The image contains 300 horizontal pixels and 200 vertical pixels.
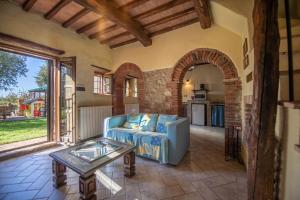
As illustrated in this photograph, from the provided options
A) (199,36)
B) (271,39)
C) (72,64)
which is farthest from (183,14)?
(72,64)

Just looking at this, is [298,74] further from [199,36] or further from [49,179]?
[49,179]

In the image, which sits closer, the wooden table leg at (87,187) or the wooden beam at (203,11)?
the wooden table leg at (87,187)

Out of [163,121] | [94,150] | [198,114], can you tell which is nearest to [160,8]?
[163,121]

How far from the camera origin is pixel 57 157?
6.23 feet

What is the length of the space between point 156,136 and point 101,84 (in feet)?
9.96

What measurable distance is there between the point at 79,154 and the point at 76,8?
8.95ft

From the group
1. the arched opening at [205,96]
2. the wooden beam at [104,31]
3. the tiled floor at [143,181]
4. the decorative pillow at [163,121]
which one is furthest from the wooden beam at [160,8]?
the arched opening at [205,96]

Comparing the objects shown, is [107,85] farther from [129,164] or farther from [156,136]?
[129,164]

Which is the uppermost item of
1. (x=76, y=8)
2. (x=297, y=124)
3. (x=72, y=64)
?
(x=76, y=8)

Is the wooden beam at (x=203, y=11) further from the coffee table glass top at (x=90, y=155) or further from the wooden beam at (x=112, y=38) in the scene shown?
the coffee table glass top at (x=90, y=155)

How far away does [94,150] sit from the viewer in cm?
213

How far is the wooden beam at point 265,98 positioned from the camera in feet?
3.70

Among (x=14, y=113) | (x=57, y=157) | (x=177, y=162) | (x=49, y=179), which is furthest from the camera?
(x=14, y=113)

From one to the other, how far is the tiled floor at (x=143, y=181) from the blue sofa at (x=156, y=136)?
17 centimetres
